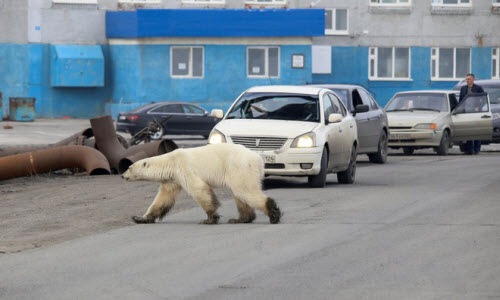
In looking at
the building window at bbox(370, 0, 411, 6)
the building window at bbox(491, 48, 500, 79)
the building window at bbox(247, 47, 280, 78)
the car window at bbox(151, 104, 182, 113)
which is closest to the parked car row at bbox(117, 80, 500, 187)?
the car window at bbox(151, 104, 182, 113)

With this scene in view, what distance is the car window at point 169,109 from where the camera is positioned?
36.6 metres

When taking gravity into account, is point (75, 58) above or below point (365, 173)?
above

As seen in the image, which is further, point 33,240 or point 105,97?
point 105,97

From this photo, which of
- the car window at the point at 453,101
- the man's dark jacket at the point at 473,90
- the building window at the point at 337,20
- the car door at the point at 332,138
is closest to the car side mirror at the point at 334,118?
the car door at the point at 332,138

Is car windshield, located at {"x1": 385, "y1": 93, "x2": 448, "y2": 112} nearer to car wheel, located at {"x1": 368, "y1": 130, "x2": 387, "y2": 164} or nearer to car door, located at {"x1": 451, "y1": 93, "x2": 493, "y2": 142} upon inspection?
car door, located at {"x1": 451, "y1": 93, "x2": 493, "y2": 142}

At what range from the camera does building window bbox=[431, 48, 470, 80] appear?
50438 mm

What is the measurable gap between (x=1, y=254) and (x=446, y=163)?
578 inches

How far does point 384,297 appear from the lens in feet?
24.0

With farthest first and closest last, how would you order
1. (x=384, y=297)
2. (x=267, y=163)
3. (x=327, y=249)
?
(x=267, y=163), (x=327, y=249), (x=384, y=297)

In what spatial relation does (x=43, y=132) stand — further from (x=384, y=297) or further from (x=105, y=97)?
(x=384, y=297)

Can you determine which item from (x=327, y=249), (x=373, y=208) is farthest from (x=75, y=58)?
(x=327, y=249)

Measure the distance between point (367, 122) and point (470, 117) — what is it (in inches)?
217

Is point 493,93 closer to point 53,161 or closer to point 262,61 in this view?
point 53,161

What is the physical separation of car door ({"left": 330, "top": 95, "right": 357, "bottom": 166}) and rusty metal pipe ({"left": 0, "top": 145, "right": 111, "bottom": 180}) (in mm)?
4341
